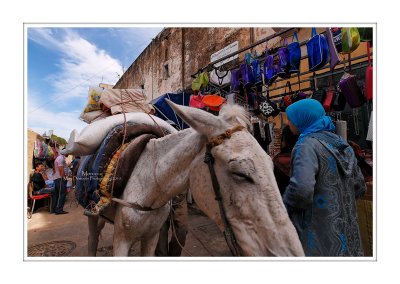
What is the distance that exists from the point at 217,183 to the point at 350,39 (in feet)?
8.98

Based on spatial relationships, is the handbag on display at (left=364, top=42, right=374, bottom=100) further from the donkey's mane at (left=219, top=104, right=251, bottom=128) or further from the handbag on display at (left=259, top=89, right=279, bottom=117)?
the donkey's mane at (left=219, top=104, right=251, bottom=128)

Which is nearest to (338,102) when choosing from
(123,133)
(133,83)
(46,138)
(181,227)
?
(181,227)

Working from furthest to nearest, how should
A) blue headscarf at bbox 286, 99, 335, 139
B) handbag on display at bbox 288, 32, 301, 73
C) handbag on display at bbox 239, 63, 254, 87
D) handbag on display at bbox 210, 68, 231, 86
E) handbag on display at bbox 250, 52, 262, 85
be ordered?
1. handbag on display at bbox 210, 68, 231, 86
2. handbag on display at bbox 239, 63, 254, 87
3. handbag on display at bbox 250, 52, 262, 85
4. handbag on display at bbox 288, 32, 301, 73
5. blue headscarf at bbox 286, 99, 335, 139

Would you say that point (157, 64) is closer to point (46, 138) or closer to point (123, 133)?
point (46, 138)

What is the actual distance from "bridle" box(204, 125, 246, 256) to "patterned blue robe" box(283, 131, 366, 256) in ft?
1.95

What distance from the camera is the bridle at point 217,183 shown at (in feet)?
4.19

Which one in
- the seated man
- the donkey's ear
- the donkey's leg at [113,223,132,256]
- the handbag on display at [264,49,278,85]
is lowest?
the seated man

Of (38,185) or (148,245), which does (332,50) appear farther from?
(38,185)

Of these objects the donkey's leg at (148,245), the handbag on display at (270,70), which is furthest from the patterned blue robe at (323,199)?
the handbag on display at (270,70)

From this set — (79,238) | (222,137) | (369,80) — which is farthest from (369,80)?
(79,238)

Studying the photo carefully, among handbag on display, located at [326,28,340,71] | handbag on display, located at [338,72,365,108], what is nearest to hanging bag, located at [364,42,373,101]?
handbag on display, located at [338,72,365,108]

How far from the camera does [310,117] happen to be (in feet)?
5.94

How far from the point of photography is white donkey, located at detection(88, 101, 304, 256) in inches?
46.1

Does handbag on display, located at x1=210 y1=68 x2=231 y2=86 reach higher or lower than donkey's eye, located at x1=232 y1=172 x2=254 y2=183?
higher
